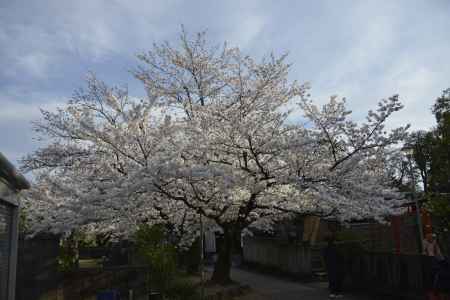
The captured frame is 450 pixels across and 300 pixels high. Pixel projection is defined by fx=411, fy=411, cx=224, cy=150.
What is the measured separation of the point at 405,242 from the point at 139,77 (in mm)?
10735

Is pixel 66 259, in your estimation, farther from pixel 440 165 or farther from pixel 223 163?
pixel 440 165

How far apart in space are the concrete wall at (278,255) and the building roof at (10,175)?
12226 mm

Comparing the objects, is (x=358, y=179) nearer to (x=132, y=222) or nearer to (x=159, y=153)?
(x=159, y=153)

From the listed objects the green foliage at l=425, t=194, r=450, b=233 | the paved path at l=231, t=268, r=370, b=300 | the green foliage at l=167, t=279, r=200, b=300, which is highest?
the green foliage at l=425, t=194, r=450, b=233

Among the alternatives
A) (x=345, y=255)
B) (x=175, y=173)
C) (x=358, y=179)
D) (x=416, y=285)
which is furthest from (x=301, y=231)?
(x=175, y=173)

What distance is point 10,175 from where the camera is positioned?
253 inches

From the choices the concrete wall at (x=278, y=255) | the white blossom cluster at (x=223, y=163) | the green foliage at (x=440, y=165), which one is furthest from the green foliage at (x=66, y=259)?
the green foliage at (x=440, y=165)

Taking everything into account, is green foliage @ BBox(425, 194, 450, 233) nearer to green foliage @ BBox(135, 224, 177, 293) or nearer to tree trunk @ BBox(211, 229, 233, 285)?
tree trunk @ BBox(211, 229, 233, 285)

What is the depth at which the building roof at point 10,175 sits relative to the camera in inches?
239

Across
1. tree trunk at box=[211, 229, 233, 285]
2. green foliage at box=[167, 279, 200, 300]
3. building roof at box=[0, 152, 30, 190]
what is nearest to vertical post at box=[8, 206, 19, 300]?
building roof at box=[0, 152, 30, 190]

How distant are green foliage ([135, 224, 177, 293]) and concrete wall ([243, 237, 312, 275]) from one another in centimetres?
789

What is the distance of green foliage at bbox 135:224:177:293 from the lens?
31.7ft

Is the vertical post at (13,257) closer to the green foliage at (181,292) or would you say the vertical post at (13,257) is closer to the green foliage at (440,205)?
the green foliage at (181,292)

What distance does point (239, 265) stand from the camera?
81.5 ft
